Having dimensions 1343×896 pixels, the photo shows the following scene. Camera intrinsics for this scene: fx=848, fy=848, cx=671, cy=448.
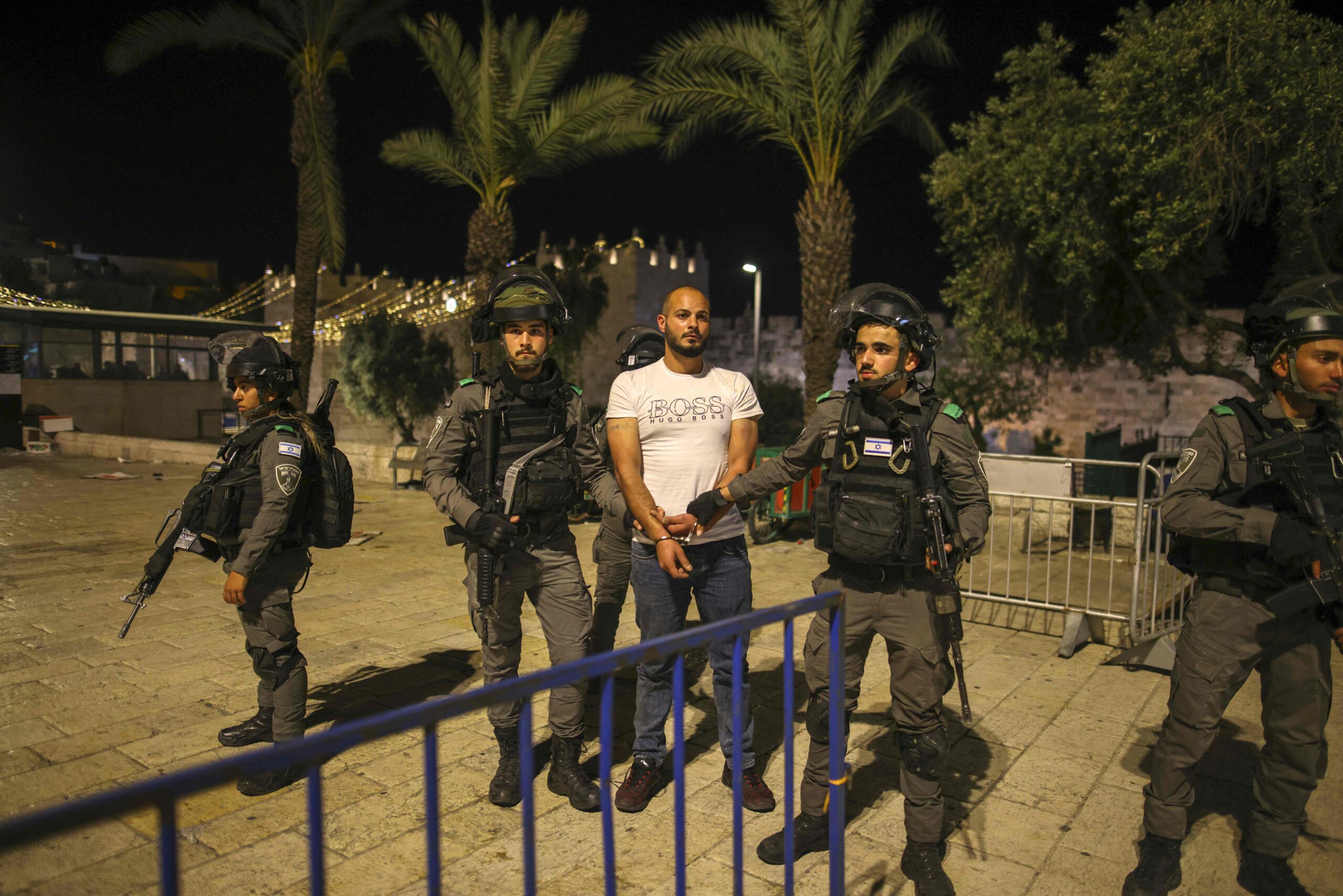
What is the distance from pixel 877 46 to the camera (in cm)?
1126

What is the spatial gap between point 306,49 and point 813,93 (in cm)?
861

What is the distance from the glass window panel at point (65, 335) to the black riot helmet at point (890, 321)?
988 inches

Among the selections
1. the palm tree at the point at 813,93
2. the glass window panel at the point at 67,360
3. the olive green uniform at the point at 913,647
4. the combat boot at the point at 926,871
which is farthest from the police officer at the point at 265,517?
the glass window panel at the point at 67,360

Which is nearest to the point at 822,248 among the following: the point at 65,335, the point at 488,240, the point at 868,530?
the point at 488,240

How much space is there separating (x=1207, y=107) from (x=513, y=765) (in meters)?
11.4

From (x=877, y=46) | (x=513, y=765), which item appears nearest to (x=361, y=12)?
(x=877, y=46)

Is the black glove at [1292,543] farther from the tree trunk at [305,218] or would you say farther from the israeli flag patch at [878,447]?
the tree trunk at [305,218]

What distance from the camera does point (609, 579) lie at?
15.2ft

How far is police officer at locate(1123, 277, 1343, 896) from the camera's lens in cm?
291

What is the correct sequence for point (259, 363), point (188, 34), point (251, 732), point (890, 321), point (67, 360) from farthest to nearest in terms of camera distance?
point (67, 360), point (188, 34), point (251, 732), point (259, 363), point (890, 321)

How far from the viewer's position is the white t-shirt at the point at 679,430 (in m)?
3.51

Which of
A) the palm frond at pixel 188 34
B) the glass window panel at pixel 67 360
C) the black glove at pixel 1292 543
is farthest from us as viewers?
the glass window panel at pixel 67 360

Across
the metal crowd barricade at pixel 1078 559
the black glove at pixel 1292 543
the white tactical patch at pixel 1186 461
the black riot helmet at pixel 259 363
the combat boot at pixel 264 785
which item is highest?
the black riot helmet at pixel 259 363

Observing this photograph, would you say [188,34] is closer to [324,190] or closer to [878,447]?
[324,190]
